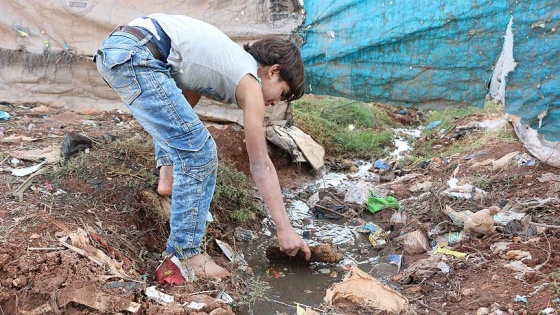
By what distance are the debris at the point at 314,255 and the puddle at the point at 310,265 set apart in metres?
0.03

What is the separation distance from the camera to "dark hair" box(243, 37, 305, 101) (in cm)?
247

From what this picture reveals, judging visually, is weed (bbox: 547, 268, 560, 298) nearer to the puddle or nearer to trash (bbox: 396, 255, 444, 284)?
trash (bbox: 396, 255, 444, 284)

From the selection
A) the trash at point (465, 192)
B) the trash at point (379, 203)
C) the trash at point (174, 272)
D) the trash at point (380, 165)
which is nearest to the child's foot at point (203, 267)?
the trash at point (174, 272)

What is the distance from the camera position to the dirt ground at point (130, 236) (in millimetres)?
2316

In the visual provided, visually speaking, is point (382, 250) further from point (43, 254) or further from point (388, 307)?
point (43, 254)

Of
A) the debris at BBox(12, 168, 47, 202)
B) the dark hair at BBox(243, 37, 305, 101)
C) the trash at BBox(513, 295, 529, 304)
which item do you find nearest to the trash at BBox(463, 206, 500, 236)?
the trash at BBox(513, 295, 529, 304)

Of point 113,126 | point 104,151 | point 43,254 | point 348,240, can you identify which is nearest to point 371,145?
point 348,240

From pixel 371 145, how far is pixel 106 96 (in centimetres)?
287

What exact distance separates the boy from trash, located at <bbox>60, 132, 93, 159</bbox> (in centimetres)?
118

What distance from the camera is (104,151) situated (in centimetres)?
353

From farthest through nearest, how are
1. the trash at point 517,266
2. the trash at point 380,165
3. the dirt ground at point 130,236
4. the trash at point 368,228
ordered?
the trash at point 380,165, the trash at point 368,228, the trash at point 517,266, the dirt ground at point 130,236

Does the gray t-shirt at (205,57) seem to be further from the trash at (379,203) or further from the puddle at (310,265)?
the trash at (379,203)

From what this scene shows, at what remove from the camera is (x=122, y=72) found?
7.79 ft

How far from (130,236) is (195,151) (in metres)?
0.85
